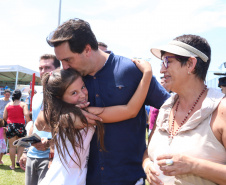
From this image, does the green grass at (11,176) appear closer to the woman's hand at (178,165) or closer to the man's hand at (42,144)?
the man's hand at (42,144)

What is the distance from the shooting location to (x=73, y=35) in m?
2.20

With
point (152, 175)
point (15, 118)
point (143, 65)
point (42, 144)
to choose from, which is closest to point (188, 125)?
point (152, 175)

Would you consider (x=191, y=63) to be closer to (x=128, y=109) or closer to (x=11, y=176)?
(x=128, y=109)

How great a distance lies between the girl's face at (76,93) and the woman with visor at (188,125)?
684 millimetres

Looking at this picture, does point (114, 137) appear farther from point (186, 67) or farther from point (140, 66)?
point (186, 67)

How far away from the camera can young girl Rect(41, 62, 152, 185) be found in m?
2.08

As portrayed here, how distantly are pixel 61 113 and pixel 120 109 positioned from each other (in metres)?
0.50

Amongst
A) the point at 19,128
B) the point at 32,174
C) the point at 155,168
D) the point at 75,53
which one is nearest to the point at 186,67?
the point at 155,168

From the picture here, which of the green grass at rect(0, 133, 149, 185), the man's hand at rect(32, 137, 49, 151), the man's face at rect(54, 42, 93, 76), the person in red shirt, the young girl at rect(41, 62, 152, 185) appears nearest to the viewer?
the young girl at rect(41, 62, 152, 185)

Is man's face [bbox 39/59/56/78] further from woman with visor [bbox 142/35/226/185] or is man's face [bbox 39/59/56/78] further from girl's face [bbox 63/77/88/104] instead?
woman with visor [bbox 142/35/226/185]

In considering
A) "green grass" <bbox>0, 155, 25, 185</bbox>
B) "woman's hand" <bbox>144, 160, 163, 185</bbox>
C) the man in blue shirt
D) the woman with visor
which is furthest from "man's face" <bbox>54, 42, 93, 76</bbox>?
"green grass" <bbox>0, 155, 25, 185</bbox>

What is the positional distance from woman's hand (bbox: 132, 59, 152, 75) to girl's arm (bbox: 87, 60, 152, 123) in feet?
0.12

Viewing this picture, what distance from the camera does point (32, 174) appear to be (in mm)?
3523

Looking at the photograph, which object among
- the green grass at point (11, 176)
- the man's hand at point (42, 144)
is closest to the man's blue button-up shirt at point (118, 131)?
the man's hand at point (42, 144)
